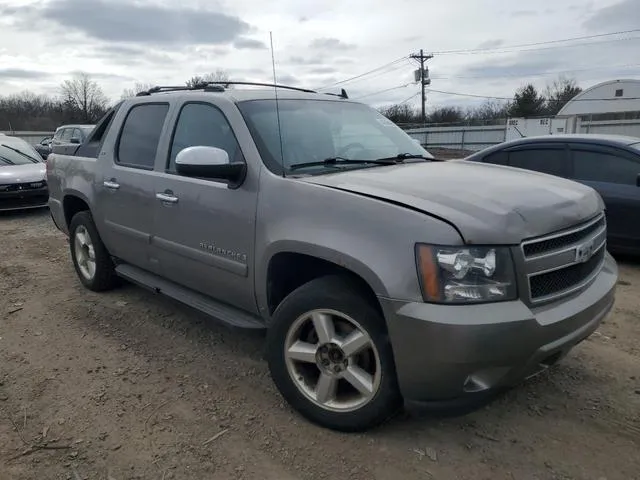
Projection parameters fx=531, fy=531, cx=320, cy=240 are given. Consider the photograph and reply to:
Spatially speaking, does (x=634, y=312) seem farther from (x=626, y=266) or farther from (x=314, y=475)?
(x=314, y=475)

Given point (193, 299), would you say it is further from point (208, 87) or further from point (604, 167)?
point (604, 167)

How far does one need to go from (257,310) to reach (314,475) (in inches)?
41.9

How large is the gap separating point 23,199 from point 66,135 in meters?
8.66

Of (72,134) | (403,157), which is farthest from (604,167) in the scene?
(72,134)

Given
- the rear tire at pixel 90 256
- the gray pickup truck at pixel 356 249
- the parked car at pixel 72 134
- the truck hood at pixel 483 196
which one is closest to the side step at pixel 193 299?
the gray pickup truck at pixel 356 249

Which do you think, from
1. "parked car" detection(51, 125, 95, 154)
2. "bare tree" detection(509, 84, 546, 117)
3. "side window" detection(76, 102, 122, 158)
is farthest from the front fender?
"bare tree" detection(509, 84, 546, 117)

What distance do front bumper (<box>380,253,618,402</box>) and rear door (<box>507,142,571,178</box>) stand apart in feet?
15.6

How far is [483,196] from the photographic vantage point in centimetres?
260

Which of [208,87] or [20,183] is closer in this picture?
[208,87]

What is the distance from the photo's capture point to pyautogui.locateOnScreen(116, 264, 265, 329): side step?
332 centimetres

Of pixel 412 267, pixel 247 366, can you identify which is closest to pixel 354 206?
pixel 412 267

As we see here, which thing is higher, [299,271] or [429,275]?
[429,275]

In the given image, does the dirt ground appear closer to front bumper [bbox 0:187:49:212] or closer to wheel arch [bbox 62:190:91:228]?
wheel arch [bbox 62:190:91:228]

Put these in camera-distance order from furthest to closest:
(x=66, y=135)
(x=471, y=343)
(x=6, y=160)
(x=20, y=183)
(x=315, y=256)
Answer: (x=66, y=135), (x=6, y=160), (x=20, y=183), (x=315, y=256), (x=471, y=343)
